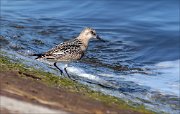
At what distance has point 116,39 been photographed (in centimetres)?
1900

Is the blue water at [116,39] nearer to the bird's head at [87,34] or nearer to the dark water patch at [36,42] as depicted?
the dark water patch at [36,42]

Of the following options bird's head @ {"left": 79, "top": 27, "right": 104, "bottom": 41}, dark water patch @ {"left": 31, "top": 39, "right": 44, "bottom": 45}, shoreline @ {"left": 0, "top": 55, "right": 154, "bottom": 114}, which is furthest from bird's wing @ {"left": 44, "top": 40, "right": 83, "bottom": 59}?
dark water patch @ {"left": 31, "top": 39, "right": 44, "bottom": 45}

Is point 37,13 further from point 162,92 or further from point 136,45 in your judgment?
point 162,92

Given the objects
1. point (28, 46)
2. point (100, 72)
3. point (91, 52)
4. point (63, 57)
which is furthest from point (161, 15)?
point (63, 57)

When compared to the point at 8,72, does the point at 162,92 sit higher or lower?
lower

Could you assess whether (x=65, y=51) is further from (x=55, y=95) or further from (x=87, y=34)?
(x=55, y=95)

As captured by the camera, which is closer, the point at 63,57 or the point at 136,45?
the point at 63,57

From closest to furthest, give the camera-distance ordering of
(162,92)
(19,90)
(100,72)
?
(19,90), (162,92), (100,72)

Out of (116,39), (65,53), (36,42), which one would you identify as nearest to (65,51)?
(65,53)

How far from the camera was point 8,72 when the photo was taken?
8992 mm

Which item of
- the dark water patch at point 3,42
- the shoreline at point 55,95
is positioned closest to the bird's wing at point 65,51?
the shoreline at point 55,95

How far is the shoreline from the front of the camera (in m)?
7.88

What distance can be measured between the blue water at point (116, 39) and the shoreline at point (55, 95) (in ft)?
4.38

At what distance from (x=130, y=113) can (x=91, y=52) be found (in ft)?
27.2
